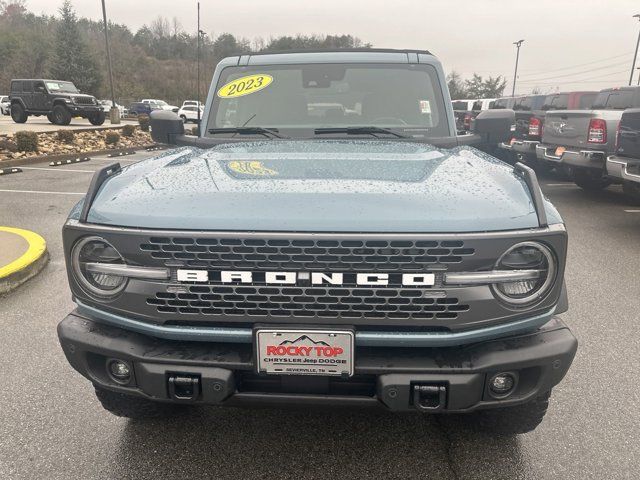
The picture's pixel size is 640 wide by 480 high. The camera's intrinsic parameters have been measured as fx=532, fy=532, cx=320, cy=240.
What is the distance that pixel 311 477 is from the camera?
2.36 m

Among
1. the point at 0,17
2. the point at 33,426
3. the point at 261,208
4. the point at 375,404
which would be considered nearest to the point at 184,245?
the point at 261,208

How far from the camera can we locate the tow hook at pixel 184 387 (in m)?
2.00

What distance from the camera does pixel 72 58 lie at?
51000 mm

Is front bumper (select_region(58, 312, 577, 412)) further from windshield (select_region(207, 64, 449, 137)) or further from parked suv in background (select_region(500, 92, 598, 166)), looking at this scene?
parked suv in background (select_region(500, 92, 598, 166))

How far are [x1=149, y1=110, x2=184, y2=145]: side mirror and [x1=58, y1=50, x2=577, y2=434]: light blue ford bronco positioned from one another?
1.49m

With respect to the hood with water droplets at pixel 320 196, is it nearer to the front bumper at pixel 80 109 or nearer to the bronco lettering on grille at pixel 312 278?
the bronco lettering on grille at pixel 312 278

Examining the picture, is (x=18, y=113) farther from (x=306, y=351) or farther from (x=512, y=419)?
(x=512, y=419)

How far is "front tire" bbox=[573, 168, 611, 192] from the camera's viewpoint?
9.84m

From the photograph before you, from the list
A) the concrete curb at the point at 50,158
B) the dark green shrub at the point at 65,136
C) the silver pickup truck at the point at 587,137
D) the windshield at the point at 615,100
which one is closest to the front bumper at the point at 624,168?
the silver pickup truck at the point at 587,137

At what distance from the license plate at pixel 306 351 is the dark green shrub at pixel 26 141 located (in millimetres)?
13947

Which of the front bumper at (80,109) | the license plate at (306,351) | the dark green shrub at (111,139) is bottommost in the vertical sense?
the dark green shrub at (111,139)

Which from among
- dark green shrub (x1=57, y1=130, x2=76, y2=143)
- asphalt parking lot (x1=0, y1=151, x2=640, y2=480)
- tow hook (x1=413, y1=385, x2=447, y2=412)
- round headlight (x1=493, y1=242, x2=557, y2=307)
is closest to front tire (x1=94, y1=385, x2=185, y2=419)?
asphalt parking lot (x1=0, y1=151, x2=640, y2=480)

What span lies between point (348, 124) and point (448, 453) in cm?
200

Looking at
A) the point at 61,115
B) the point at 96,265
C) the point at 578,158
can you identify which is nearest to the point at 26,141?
the point at 61,115
